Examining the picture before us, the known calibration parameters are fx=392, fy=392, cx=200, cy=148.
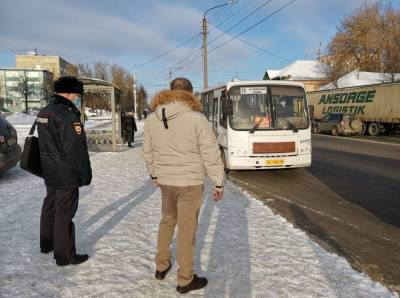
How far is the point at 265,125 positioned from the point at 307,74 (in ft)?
224

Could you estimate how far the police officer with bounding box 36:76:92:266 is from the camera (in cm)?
398

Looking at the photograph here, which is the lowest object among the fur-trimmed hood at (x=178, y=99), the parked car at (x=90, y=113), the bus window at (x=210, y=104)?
the fur-trimmed hood at (x=178, y=99)

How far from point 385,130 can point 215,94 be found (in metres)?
21.3

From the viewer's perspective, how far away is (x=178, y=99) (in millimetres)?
3521

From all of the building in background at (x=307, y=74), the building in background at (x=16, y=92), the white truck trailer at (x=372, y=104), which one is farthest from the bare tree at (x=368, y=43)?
the building in background at (x=16, y=92)

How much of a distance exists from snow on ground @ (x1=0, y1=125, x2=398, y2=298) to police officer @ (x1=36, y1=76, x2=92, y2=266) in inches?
14.0

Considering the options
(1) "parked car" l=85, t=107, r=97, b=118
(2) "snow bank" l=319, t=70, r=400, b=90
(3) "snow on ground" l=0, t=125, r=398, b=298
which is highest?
(2) "snow bank" l=319, t=70, r=400, b=90

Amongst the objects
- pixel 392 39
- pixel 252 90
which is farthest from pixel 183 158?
pixel 392 39

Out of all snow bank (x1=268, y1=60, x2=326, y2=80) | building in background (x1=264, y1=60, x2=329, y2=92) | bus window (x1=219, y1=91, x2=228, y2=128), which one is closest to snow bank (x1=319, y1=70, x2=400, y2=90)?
building in background (x1=264, y1=60, x2=329, y2=92)

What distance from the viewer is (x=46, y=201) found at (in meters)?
4.34

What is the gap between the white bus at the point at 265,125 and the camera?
386 inches

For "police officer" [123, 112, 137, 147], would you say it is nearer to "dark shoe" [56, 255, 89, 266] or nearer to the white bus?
the white bus

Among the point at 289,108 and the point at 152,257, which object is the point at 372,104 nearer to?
the point at 289,108

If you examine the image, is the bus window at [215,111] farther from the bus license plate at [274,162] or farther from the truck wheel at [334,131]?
the truck wheel at [334,131]
